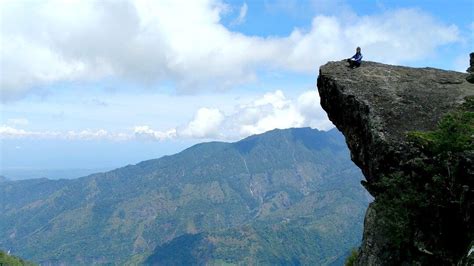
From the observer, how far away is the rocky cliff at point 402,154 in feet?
78.8

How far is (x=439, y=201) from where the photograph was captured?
2411cm

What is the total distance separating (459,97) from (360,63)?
30.2 ft

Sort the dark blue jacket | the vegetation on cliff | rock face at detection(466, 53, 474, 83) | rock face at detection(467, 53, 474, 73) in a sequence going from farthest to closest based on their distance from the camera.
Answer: the dark blue jacket → rock face at detection(467, 53, 474, 73) → rock face at detection(466, 53, 474, 83) → the vegetation on cliff

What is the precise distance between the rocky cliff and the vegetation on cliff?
54mm

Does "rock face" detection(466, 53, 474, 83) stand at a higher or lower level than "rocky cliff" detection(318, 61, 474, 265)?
higher

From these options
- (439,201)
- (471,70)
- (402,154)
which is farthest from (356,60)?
(439,201)

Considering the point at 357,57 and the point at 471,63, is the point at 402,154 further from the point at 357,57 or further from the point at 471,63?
the point at 471,63

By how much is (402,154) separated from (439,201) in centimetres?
535

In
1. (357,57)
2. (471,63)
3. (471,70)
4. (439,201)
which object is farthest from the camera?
(471,63)

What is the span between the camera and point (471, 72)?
126 feet

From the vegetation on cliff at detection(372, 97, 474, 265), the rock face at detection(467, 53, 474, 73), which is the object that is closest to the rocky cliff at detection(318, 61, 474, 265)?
the vegetation on cliff at detection(372, 97, 474, 265)

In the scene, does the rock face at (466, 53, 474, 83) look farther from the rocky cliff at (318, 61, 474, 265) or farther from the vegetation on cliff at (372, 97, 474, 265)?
the vegetation on cliff at (372, 97, 474, 265)

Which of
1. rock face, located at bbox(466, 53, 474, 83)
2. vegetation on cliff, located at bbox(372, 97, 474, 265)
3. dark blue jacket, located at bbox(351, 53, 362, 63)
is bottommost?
vegetation on cliff, located at bbox(372, 97, 474, 265)

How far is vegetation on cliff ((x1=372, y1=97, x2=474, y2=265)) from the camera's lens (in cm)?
2366
